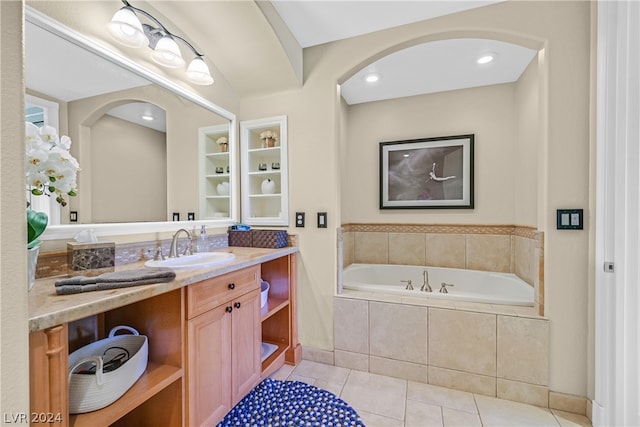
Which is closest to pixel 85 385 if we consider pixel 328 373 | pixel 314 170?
pixel 328 373

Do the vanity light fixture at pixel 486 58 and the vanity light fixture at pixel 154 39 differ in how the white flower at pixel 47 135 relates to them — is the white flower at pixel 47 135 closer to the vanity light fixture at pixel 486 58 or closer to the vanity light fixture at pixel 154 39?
the vanity light fixture at pixel 154 39

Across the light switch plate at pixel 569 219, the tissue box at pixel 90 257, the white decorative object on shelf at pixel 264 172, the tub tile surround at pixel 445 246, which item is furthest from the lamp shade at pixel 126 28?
the light switch plate at pixel 569 219

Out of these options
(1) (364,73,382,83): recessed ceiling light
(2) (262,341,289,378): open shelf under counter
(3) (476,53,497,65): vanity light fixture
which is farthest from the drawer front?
(3) (476,53,497,65): vanity light fixture

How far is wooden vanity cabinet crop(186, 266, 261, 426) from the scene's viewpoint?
3.96ft

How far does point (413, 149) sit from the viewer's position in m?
2.94

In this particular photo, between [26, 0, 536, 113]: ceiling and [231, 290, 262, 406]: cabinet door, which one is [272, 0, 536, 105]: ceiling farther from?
[231, 290, 262, 406]: cabinet door

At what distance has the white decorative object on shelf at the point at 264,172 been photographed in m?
2.19

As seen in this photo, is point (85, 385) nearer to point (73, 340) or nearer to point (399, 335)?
point (73, 340)

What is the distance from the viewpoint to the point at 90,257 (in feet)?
4.03

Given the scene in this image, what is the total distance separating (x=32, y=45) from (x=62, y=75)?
13 cm

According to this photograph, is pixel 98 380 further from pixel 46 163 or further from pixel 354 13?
pixel 354 13

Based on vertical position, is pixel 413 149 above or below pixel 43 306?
above

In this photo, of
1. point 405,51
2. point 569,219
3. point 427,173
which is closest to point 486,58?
point 405,51

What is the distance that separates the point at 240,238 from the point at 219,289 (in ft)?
2.64
